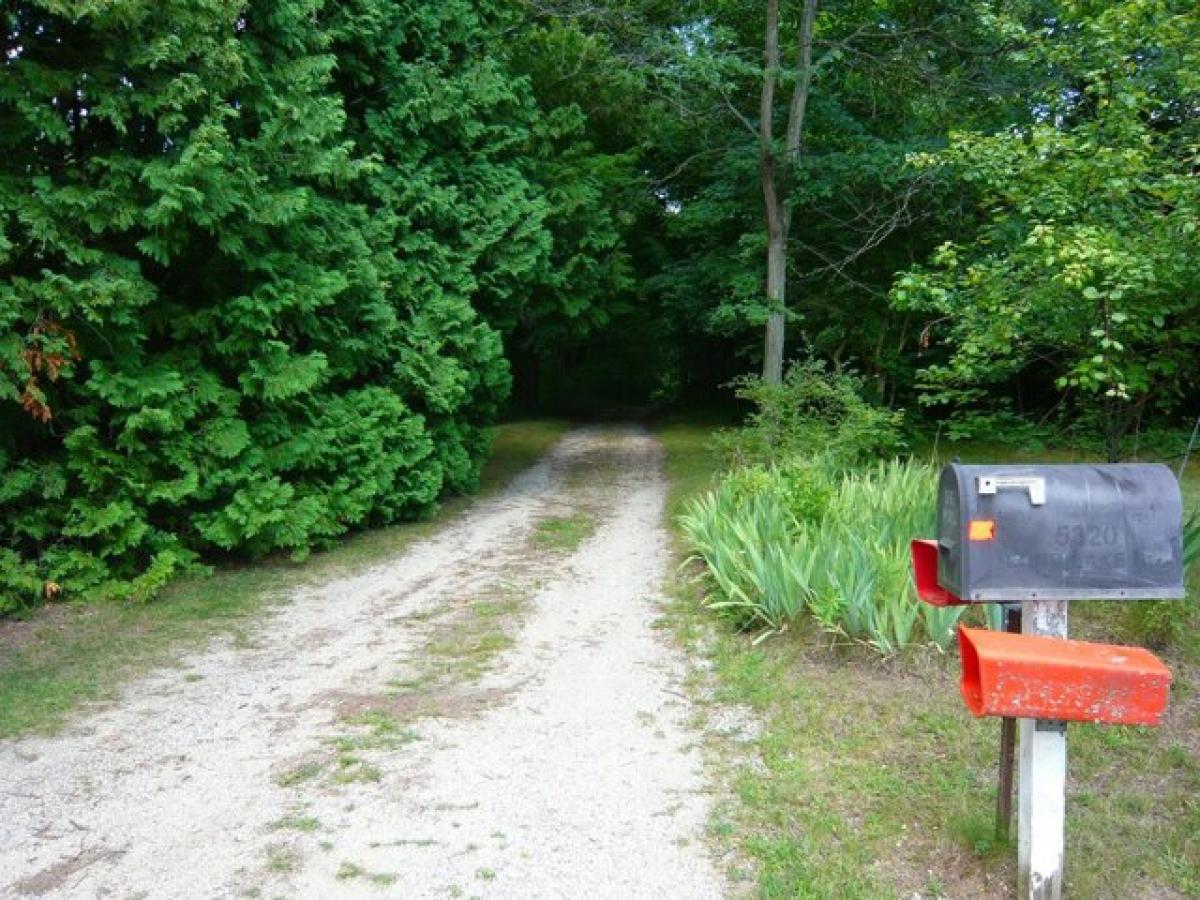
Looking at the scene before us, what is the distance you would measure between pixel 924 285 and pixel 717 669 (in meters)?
3.03

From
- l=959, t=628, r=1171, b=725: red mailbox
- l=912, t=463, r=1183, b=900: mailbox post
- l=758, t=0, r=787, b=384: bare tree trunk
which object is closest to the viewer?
l=959, t=628, r=1171, b=725: red mailbox

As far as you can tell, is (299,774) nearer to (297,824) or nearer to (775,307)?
(297,824)

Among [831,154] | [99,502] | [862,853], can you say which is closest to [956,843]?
[862,853]

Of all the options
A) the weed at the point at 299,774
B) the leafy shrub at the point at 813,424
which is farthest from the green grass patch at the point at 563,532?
Result: the weed at the point at 299,774

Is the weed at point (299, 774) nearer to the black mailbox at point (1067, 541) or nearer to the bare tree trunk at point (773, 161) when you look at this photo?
the black mailbox at point (1067, 541)

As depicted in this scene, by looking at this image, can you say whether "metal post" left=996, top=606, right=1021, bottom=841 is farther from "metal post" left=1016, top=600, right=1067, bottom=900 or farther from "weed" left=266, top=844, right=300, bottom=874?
"weed" left=266, top=844, right=300, bottom=874

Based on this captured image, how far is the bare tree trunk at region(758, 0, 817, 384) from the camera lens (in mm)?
16031

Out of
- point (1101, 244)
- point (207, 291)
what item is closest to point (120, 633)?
point (207, 291)

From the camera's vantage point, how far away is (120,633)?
684 cm

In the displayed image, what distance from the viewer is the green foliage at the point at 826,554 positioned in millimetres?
5656

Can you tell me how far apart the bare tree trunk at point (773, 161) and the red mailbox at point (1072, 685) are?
13.3m

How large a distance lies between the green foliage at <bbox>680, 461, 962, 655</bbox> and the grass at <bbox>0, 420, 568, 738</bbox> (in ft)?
12.5

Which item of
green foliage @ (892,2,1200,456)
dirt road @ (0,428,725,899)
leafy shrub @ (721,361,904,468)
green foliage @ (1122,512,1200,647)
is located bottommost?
dirt road @ (0,428,725,899)

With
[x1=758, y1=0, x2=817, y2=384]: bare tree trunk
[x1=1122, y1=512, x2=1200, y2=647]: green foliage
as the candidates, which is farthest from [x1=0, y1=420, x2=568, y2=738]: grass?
[x1=758, y1=0, x2=817, y2=384]: bare tree trunk
